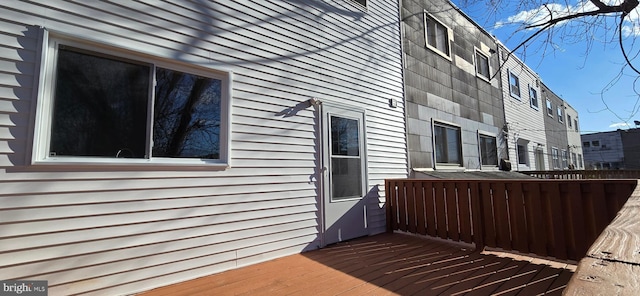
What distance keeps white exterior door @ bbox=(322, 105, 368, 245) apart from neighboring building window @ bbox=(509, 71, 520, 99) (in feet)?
29.5

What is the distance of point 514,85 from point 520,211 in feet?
32.0

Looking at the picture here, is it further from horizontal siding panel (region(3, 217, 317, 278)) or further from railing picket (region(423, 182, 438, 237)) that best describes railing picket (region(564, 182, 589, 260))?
horizontal siding panel (region(3, 217, 317, 278))

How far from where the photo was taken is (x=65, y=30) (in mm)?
2322

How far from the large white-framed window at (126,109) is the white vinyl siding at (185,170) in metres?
0.08

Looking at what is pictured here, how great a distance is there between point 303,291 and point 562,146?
18.2m

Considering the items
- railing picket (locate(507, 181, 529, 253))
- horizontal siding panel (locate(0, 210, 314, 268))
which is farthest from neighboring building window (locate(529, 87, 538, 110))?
horizontal siding panel (locate(0, 210, 314, 268))

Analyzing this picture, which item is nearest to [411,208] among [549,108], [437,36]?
[437,36]

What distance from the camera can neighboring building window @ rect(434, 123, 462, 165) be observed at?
6.64 m

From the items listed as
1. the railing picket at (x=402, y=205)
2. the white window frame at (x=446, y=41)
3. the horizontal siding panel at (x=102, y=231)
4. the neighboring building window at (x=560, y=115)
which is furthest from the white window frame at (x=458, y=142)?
the neighboring building window at (x=560, y=115)

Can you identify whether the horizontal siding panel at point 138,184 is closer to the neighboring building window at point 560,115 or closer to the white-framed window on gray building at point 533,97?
the white-framed window on gray building at point 533,97

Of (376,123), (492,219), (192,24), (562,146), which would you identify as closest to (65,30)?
(192,24)

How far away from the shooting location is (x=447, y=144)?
6891mm

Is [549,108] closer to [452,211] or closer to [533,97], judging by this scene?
[533,97]

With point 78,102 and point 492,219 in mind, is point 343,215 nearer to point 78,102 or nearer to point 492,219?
point 492,219
